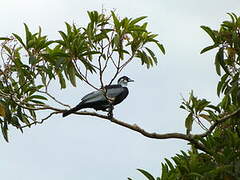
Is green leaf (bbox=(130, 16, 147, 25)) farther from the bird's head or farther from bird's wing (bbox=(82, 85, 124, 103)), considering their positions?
the bird's head

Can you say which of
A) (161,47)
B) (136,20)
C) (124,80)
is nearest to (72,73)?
(136,20)

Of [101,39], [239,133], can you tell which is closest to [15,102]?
[101,39]

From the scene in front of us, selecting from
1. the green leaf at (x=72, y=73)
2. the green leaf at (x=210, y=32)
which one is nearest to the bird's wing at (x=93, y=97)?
the green leaf at (x=72, y=73)

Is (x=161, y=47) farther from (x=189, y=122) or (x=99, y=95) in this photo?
(x=99, y=95)

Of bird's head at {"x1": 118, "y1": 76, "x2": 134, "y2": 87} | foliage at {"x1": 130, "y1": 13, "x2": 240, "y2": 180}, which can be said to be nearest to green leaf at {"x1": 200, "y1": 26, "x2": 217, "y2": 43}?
foliage at {"x1": 130, "y1": 13, "x2": 240, "y2": 180}

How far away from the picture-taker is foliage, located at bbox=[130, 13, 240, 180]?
28.2 feet

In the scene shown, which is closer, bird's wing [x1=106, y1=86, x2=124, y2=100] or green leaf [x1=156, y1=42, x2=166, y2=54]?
green leaf [x1=156, y1=42, x2=166, y2=54]

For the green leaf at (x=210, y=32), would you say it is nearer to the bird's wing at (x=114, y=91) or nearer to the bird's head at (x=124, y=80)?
the bird's wing at (x=114, y=91)

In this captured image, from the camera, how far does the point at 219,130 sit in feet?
31.8

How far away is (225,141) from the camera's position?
9.05m

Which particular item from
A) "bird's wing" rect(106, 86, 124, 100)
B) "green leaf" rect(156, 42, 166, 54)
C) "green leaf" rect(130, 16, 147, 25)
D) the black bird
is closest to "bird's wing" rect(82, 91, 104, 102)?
the black bird

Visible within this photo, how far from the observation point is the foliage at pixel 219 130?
859 centimetres

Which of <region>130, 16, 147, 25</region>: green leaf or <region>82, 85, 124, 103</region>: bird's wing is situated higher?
<region>130, 16, 147, 25</region>: green leaf

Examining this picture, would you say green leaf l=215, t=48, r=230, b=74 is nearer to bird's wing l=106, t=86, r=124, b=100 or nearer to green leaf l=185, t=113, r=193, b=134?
green leaf l=185, t=113, r=193, b=134
